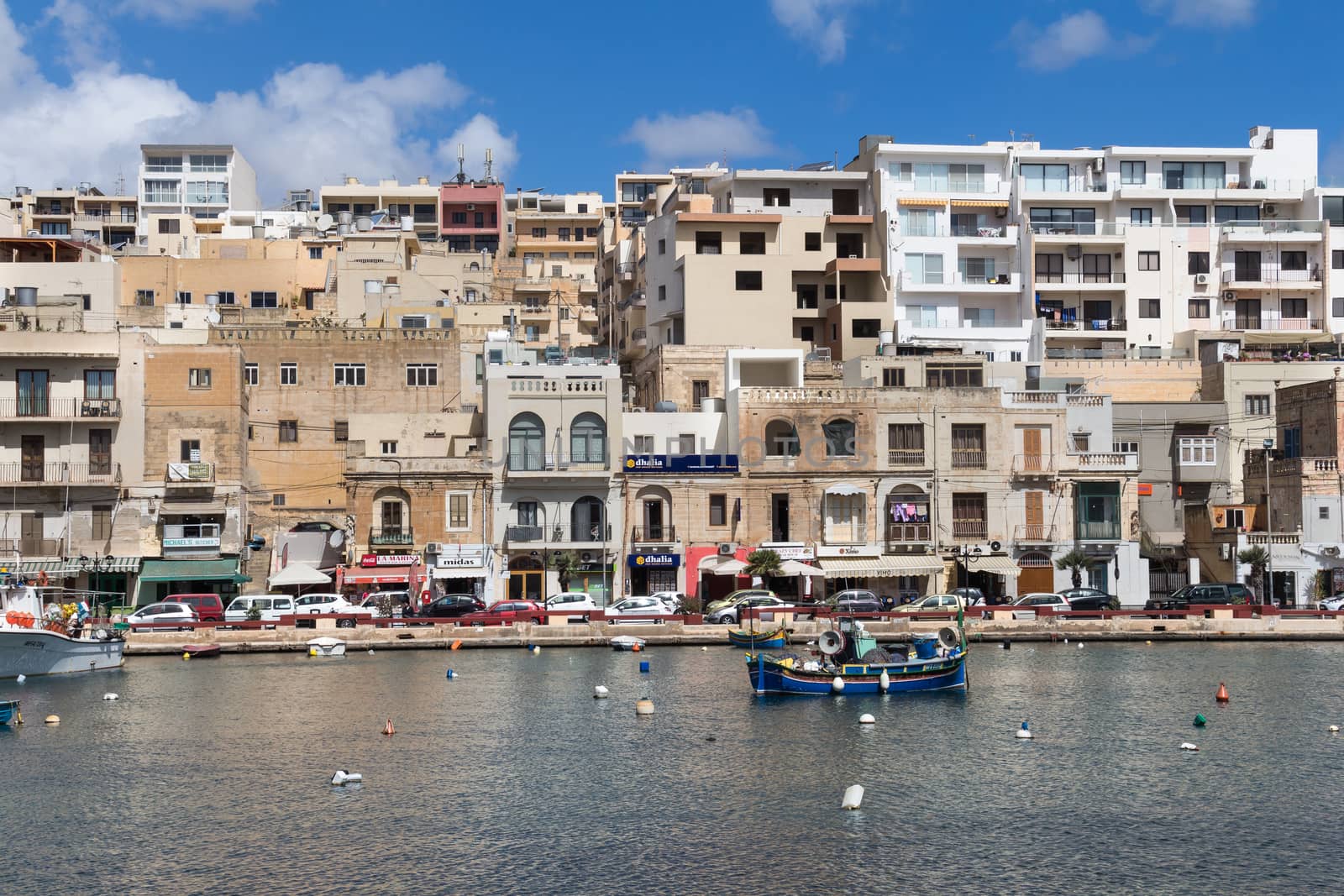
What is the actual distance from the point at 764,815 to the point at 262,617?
35492 millimetres

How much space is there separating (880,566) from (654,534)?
408 inches

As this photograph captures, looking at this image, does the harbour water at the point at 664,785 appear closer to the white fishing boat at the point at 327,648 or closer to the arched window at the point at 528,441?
the white fishing boat at the point at 327,648

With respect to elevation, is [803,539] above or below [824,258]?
below

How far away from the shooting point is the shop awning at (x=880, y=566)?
72.3m

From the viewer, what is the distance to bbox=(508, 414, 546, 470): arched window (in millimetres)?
74125

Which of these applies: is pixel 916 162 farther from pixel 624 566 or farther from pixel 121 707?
pixel 121 707

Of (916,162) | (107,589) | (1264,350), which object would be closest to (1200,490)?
(1264,350)

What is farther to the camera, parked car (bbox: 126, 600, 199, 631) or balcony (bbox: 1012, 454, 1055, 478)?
balcony (bbox: 1012, 454, 1055, 478)

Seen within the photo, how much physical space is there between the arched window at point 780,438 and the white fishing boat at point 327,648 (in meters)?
22.9

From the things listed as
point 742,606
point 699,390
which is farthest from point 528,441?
point 742,606

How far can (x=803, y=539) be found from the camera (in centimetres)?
7475

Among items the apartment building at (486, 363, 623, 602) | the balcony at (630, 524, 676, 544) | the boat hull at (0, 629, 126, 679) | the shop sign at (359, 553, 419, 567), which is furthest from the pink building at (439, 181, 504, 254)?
the boat hull at (0, 629, 126, 679)

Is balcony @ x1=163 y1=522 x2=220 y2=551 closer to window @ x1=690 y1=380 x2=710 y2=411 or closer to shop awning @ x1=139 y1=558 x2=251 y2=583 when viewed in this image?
shop awning @ x1=139 y1=558 x2=251 y2=583

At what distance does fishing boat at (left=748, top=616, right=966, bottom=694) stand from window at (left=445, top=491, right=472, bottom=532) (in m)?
25.7
